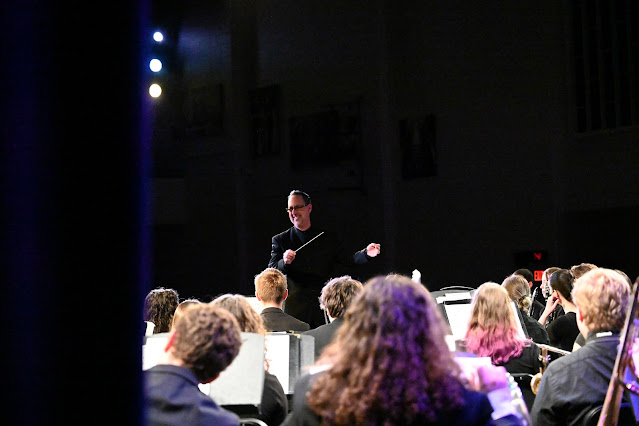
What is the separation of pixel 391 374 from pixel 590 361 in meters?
1.47

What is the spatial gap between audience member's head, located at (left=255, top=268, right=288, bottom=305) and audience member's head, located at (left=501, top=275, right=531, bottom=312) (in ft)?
7.84

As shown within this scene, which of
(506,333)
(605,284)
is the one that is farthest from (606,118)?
(605,284)

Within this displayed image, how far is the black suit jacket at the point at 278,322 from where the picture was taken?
5.10 metres

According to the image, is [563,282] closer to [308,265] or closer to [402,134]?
[308,265]

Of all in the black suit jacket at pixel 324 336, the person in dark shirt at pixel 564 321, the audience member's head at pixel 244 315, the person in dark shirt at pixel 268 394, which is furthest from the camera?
the person in dark shirt at pixel 564 321

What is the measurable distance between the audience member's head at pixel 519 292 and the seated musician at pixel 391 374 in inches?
192

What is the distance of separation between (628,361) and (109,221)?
1.79m

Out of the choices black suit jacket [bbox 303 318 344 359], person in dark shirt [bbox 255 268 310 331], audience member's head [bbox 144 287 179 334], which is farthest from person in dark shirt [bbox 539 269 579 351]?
audience member's head [bbox 144 287 179 334]

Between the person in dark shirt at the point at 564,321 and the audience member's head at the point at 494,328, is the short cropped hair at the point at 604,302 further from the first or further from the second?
the person in dark shirt at the point at 564,321

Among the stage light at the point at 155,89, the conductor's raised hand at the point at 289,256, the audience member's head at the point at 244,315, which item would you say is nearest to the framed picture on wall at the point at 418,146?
the stage light at the point at 155,89

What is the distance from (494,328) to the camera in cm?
445

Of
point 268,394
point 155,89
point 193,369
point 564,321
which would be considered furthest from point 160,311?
point 155,89

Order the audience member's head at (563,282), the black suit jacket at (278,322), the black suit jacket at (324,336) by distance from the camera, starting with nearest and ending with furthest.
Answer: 1. the black suit jacket at (324,336)
2. the black suit jacket at (278,322)
3. the audience member's head at (563,282)

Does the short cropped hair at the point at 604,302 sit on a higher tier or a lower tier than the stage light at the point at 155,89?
lower
